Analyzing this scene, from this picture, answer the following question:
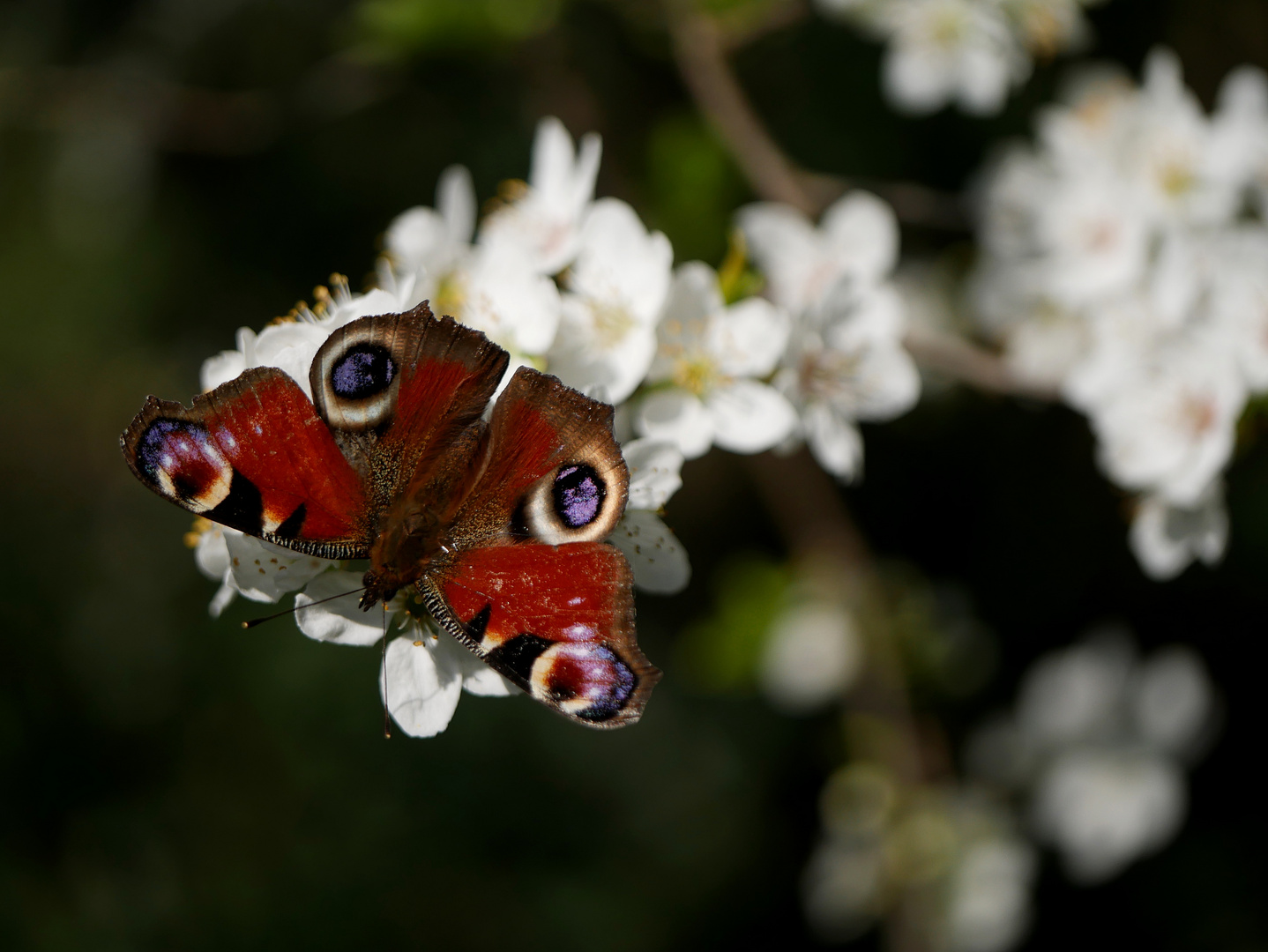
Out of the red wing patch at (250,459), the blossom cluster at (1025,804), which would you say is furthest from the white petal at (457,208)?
the blossom cluster at (1025,804)

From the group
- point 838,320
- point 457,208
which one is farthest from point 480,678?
point 838,320

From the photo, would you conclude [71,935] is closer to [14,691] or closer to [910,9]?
[14,691]

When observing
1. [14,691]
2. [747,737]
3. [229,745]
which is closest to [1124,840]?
[747,737]

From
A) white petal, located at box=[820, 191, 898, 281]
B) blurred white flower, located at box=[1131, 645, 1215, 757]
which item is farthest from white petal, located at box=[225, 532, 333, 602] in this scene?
blurred white flower, located at box=[1131, 645, 1215, 757]

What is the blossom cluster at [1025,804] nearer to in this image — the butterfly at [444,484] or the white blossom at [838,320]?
the white blossom at [838,320]

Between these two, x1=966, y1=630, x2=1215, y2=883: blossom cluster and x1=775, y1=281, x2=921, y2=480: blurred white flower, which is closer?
x1=775, y1=281, x2=921, y2=480: blurred white flower

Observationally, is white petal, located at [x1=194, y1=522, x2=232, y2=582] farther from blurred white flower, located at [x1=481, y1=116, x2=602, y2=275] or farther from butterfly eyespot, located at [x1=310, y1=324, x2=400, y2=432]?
blurred white flower, located at [x1=481, y1=116, x2=602, y2=275]

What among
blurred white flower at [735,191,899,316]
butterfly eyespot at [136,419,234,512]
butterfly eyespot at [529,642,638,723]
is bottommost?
butterfly eyespot at [529,642,638,723]
